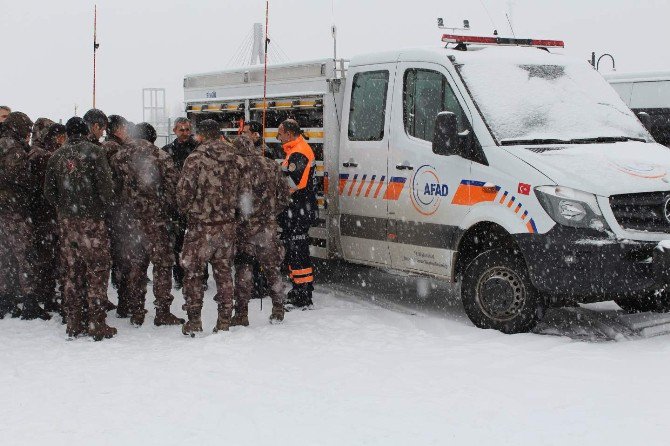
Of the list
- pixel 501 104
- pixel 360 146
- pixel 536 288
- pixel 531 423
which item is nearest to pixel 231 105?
pixel 360 146

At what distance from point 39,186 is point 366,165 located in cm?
307

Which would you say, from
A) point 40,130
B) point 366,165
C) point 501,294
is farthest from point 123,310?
point 501,294

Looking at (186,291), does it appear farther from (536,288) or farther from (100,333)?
(536,288)

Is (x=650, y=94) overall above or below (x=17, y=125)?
above

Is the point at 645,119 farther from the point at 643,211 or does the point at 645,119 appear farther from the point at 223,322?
the point at 223,322

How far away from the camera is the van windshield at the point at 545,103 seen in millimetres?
7211

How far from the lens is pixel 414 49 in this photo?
796 cm

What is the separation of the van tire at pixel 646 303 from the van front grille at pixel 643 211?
0.57m

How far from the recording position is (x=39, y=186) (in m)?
8.05

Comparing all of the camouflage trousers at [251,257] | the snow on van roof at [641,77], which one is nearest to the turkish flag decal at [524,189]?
the camouflage trousers at [251,257]

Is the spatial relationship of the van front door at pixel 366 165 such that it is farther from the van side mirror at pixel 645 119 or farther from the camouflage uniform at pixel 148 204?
the van side mirror at pixel 645 119

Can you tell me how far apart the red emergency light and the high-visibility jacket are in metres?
1.66

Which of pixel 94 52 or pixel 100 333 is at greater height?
pixel 94 52

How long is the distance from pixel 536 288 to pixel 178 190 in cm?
302
